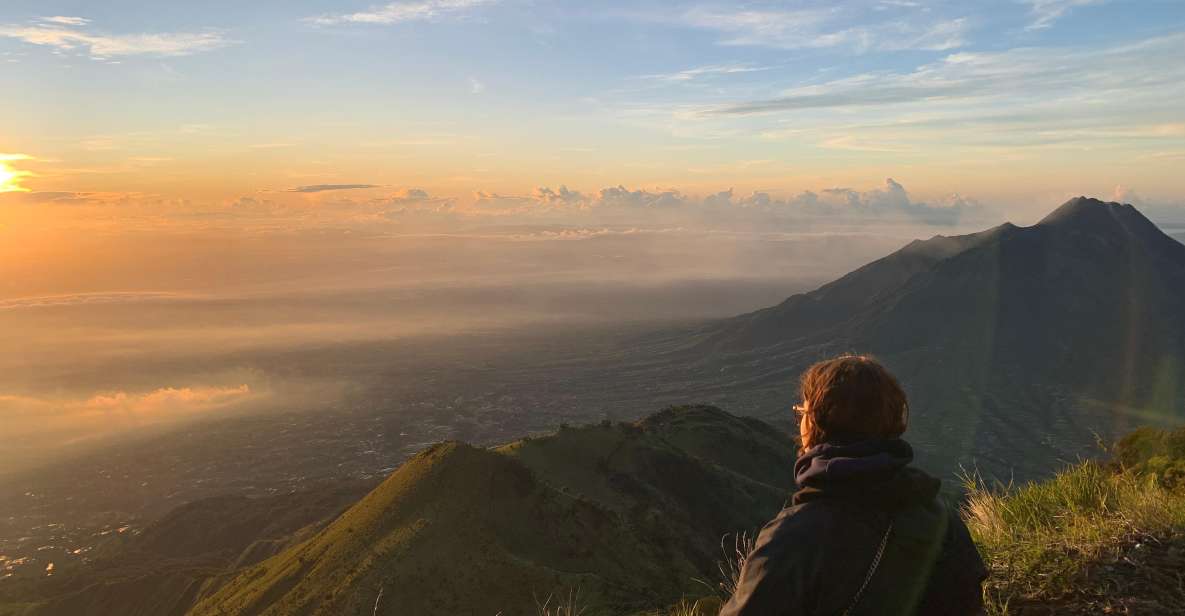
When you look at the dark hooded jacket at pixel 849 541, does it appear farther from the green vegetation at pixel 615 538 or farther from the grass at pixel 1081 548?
the green vegetation at pixel 615 538

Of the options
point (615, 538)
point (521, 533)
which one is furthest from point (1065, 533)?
point (615, 538)

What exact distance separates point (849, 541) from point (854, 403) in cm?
69

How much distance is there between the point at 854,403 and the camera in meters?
3.72

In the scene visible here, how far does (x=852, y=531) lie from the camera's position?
353 cm

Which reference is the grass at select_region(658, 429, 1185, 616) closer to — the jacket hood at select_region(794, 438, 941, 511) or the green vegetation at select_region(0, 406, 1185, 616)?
the green vegetation at select_region(0, 406, 1185, 616)

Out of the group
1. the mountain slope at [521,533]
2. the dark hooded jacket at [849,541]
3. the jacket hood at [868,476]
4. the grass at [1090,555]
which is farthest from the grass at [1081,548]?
the mountain slope at [521,533]

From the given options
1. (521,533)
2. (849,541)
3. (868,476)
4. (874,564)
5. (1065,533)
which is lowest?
(521,533)

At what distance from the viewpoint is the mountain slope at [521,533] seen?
49469mm

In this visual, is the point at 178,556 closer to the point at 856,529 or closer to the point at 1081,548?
the point at 1081,548

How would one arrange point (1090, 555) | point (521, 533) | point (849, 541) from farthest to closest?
point (521, 533)
point (1090, 555)
point (849, 541)

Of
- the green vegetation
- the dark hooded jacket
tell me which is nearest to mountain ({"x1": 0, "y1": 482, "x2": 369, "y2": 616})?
the green vegetation

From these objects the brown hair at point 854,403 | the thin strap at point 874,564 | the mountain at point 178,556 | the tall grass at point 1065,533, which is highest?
the brown hair at point 854,403

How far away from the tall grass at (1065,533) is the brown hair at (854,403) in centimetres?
339

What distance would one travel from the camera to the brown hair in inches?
147
